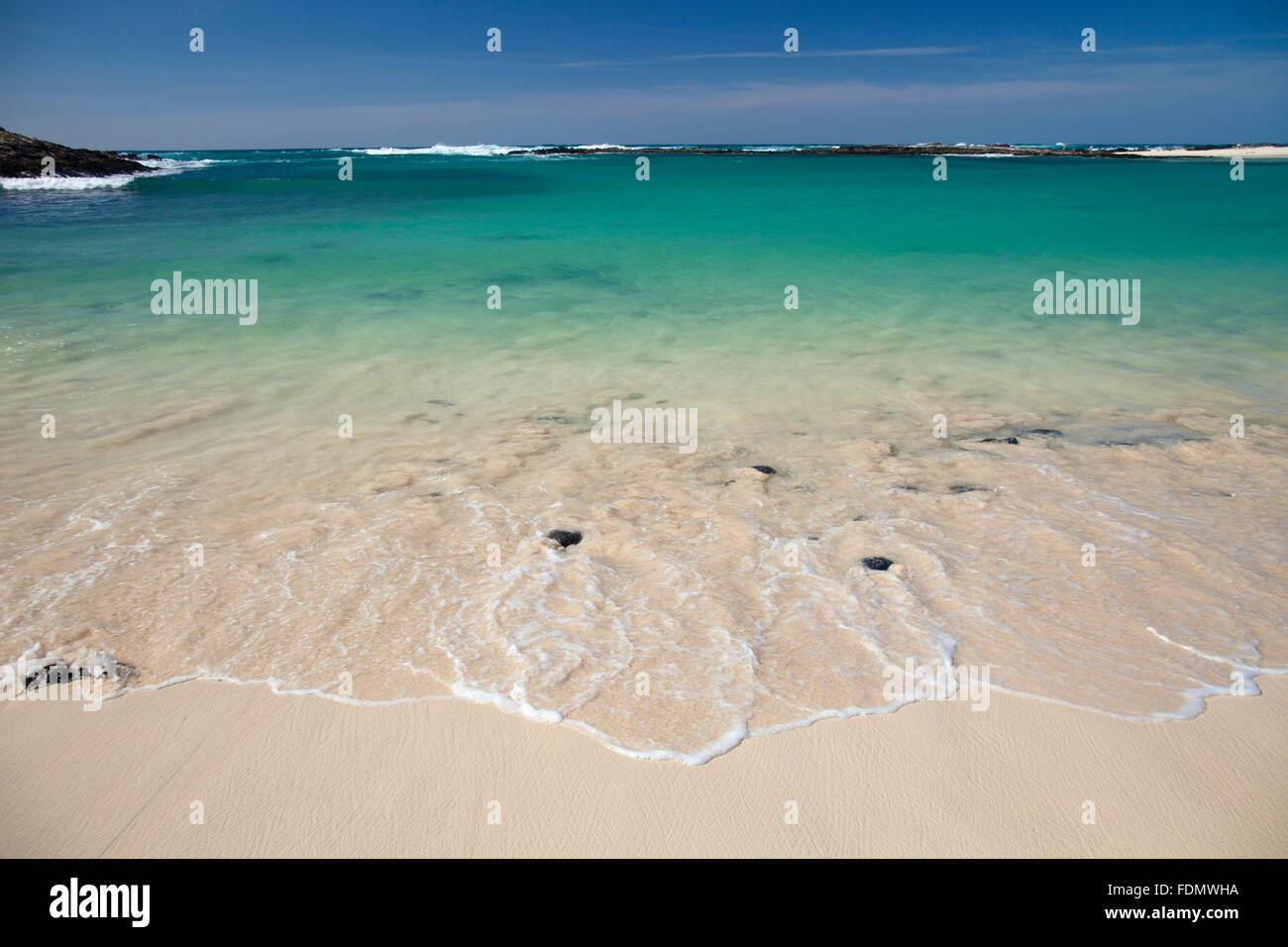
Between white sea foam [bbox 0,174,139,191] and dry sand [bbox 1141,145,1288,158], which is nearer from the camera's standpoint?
white sea foam [bbox 0,174,139,191]

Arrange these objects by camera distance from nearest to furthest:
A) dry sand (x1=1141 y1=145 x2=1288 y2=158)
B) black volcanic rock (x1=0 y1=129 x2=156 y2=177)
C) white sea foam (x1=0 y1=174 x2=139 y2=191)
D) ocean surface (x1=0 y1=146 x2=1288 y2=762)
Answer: ocean surface (x1=0 y1=146 x2=1288 y2=762) → white sea foam (x1=0 y1=174 x2=139 y2=191) → black volcanic rock (x1=0 y1=129 x2=156 y2=177) → dry sand (x1=1141 y1=145 x2=1288 y2=158)

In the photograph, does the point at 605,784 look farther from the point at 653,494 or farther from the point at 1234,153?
the point at 1234,153

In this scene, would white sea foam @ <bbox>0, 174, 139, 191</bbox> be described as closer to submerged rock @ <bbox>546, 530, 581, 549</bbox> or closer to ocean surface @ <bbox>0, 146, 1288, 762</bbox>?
ocean surface @ <bbox>0, 146, 1288, 762</bbox>

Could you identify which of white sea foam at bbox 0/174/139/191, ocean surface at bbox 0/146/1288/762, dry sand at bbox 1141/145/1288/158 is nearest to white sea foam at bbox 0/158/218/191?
white sea foam at bbox 0/174/139/191

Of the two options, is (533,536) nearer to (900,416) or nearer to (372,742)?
(372,742)

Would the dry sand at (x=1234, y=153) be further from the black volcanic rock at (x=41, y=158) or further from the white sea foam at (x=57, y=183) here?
the black volcanic rock at (x=41, y=158)

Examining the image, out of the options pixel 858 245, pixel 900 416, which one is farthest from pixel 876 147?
pixel 900 416

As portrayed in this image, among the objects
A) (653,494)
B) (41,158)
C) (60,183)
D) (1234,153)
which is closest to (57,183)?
(60,183)
